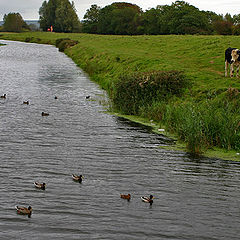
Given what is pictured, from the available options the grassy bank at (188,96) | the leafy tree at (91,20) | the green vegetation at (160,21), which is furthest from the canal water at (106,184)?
the leafy tree at (91,20)

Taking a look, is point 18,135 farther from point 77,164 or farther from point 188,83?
point 188,83

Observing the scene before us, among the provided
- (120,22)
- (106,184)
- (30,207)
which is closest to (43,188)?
(30,207)

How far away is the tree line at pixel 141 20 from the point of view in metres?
110

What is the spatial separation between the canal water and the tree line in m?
73.1

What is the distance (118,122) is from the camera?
2514cm

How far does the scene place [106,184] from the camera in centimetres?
1456

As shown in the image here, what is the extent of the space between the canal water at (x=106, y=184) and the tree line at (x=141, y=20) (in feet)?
240

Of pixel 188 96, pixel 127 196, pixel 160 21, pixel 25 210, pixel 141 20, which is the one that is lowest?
pixel 25 210

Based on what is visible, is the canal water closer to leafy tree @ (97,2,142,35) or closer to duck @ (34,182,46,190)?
duck @ (34,182,46,190)

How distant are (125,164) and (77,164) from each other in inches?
77.8

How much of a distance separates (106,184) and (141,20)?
126m

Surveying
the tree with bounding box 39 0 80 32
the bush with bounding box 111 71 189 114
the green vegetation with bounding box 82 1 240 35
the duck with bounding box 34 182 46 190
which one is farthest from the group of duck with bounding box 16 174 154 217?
the tree with bounding box 39 0 80 32

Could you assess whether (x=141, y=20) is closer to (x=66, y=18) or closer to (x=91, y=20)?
(x=91, y=20)

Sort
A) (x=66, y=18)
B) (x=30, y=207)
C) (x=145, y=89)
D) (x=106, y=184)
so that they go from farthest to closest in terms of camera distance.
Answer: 1. (x=66, y=18)
2. (x=145, y=89)
3. (x=106, y=184)
4. (x=30, y=207)
